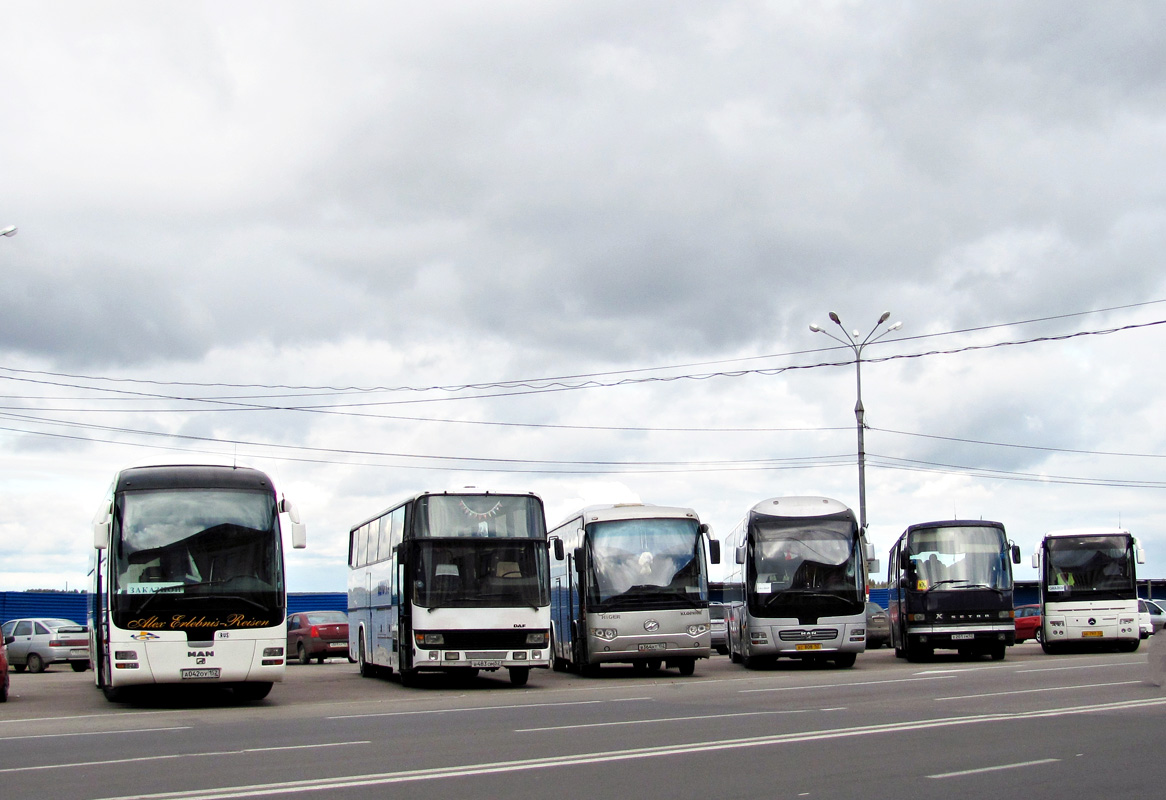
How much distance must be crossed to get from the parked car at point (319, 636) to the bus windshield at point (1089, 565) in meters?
18.8

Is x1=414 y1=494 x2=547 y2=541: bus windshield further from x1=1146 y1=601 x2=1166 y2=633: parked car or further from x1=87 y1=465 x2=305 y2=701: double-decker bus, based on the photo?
x1=1146 y1=601 x2=1166 y2=633: parked car

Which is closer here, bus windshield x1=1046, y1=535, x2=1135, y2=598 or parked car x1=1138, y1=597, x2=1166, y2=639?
bus windshield x1=1046, y1=535, x2=1135, y2=598

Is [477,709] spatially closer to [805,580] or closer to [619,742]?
[619,742]

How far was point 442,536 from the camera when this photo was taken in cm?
2089

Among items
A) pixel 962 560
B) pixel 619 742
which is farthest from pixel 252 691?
pixel 962 560

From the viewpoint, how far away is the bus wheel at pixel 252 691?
19141mm

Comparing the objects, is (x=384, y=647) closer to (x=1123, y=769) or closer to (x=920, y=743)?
(x=920, y=743)

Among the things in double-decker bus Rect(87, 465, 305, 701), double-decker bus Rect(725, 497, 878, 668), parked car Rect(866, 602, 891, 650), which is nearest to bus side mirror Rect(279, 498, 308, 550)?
double-decker bus Rect(87, 465, 305, 701)

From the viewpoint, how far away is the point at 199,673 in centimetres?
1703

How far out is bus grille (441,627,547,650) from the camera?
67.7 feet

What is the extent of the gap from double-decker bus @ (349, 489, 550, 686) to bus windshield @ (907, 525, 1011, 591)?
10214 mm

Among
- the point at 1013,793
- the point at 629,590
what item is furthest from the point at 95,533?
the point at 1013,793

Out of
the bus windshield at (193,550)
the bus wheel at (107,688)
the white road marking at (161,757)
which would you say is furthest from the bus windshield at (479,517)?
the white road marking at (161,757)

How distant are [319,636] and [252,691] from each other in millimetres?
16046
